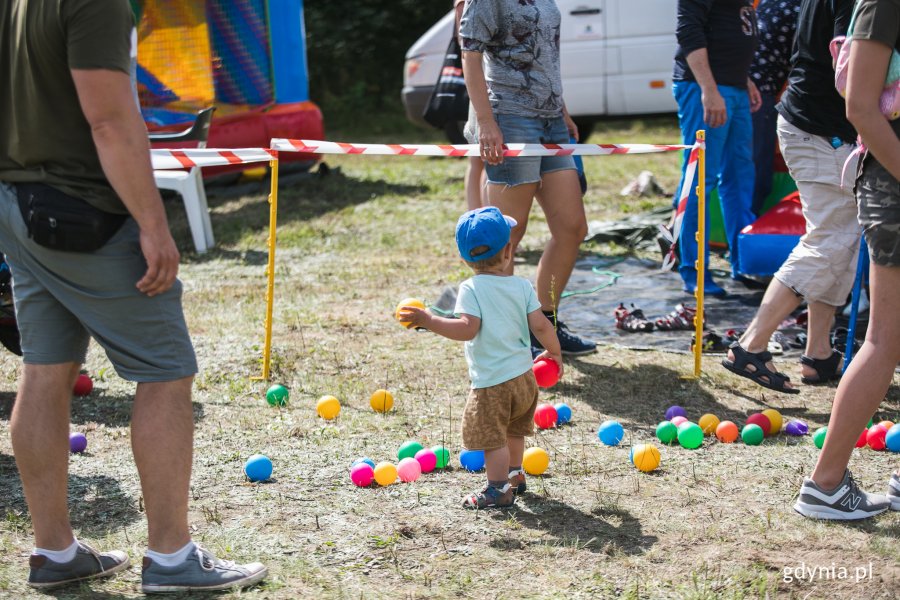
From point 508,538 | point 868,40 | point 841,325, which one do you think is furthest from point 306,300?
point 868,40

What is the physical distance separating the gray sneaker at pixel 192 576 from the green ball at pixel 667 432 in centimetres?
199

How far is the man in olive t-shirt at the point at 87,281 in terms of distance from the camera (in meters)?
2.76

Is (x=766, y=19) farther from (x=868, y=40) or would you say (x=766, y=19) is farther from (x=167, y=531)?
(x=167, y=531)

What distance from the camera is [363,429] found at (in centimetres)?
471

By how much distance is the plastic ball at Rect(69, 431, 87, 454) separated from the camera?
4.43 meters

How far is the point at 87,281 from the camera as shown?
291 centimetres

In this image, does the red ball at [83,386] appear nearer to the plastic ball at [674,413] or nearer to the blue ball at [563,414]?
the blue ball at [563,414]

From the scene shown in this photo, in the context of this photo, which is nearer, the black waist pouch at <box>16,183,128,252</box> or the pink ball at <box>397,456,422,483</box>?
the black waist pouch at <box>16,183,128,252</box>

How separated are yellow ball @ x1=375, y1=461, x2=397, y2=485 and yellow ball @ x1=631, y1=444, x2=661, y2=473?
0.93m

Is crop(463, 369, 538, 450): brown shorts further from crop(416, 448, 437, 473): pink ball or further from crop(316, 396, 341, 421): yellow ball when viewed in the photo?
crop(316, 396, 341, 421): yellow ball

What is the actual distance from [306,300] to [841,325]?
3430mm

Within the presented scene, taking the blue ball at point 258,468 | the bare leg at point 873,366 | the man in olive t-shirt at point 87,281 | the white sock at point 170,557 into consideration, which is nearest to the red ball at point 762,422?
the bare leg at point 873,366

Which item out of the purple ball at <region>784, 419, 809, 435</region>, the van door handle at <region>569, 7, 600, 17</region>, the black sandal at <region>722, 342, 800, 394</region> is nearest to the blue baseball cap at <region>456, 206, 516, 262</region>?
the purple ball at <region>784, 419, 809, 435</region>

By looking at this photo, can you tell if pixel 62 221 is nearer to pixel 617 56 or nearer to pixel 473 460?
pixel 473 460
